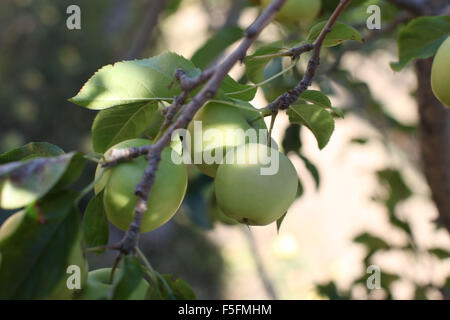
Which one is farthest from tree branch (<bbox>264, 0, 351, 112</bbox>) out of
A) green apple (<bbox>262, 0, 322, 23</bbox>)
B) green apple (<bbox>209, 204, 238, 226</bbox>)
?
green apple (<bbox>209, 204, 238, 226</bbox>)

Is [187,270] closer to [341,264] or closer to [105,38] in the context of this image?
[341,264]

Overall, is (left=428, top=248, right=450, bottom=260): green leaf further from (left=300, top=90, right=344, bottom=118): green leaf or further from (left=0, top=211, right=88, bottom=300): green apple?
(left=0, top=211, right=88, bottom=300): green apple

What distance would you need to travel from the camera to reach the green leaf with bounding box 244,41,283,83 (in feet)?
1.58

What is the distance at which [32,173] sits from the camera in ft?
1.09

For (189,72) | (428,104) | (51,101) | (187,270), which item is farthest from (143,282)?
(51,101)

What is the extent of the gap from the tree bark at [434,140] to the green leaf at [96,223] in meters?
0.51

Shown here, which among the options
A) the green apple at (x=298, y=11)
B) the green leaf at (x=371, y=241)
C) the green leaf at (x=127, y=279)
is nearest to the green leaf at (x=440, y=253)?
the green leaf at (x=371, y=241)

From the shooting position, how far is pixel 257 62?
0.50m

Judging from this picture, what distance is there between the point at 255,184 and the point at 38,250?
0.55ft

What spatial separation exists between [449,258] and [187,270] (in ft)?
5.19

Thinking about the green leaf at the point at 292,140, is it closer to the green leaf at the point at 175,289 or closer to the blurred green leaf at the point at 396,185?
the green leaf at the point at 175,289

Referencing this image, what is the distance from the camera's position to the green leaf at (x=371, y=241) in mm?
1007

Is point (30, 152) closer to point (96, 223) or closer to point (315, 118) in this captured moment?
point (96, 223)

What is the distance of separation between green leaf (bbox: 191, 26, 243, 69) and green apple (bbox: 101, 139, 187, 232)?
0.39m
